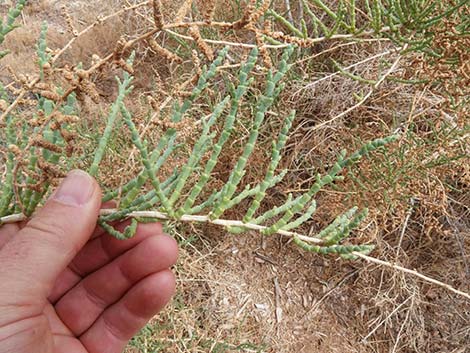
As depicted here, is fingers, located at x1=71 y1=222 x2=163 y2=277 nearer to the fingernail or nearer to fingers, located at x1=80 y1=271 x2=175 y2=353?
fingers, located at x1=80 y1=271 x2=175 y2=353

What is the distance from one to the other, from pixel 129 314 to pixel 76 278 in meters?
0.22

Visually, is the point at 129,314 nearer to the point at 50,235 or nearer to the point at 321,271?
the point at 50,235

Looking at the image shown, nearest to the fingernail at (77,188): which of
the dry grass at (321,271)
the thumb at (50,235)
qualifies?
the thumb at (50,235)

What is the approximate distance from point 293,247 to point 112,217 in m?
1.78

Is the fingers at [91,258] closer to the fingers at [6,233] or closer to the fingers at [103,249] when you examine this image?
the fingers at [103,249]

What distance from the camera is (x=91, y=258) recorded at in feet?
4.75

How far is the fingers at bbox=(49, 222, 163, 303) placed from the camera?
1.39 m

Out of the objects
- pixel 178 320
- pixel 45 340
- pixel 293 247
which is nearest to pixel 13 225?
pixel 45 340

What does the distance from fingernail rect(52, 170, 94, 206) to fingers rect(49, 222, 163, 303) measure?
1.19ft

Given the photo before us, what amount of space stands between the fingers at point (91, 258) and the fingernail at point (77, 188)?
1.19 feet

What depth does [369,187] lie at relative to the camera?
184 cm

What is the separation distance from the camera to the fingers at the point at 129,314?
4.59 ft

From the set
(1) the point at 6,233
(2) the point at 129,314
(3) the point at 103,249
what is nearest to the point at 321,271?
(2) the point at 129,314

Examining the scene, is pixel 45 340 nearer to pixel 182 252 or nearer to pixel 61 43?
pixel 182 252
